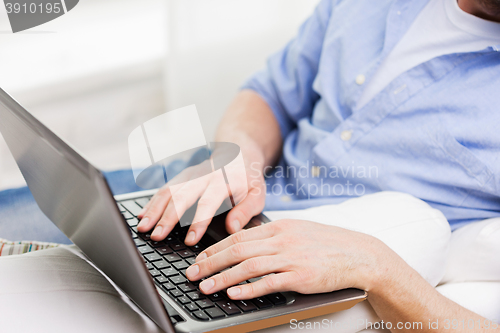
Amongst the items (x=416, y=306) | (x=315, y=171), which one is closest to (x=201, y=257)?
(x=416, y=306)

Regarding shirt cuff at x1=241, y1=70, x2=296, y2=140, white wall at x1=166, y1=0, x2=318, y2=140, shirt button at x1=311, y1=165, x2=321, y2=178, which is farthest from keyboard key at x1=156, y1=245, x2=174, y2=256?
white wall at x1=166, y1=0, x2=318, y2=140

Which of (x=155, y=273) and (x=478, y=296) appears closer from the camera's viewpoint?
(x=155, y=273)

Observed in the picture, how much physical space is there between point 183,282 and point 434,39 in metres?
0.60

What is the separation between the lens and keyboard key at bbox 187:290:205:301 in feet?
1.71

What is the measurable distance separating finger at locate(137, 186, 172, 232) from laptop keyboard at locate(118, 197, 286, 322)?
11 millimetres

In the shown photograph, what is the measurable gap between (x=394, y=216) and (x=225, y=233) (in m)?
0.26

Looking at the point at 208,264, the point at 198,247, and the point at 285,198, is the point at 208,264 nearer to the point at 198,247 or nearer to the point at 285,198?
the point at 198,247

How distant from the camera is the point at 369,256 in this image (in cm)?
60

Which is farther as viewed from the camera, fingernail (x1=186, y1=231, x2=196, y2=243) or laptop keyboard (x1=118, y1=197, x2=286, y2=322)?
fingernail (x1=186, y1=231, x2=196, y2=243)

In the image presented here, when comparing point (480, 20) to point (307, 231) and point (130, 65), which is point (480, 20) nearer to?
point (307, 231)

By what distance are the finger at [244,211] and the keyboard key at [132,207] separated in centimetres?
15

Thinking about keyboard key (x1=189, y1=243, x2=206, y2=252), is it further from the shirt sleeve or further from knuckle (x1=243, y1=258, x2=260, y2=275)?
the shirt sleeve

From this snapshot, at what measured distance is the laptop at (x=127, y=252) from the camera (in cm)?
40

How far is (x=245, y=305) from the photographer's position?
52 cm
